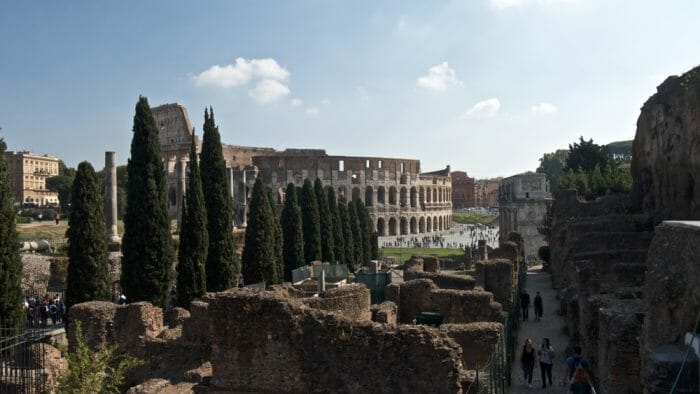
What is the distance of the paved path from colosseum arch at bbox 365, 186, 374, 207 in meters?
48.0

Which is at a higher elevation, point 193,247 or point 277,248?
point 193,247

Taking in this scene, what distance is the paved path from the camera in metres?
11.7

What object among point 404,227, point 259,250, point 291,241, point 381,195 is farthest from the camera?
point 404,227

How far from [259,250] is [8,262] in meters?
11.6

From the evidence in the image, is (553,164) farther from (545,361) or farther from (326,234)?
(545,361)

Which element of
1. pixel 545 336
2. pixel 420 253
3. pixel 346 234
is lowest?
pixel 420 253

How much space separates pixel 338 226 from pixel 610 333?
96.4 ft

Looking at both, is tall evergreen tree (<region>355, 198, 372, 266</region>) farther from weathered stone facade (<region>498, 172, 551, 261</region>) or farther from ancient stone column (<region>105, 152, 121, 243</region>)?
ancient stone column (<region>105, 152, 121, 243</region>)

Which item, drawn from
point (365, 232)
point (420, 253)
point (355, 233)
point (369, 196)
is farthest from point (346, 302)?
point (369, 196)

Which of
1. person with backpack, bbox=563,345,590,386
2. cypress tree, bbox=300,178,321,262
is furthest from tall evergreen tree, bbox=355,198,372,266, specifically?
person with backpack, bbox=563,345,590,386

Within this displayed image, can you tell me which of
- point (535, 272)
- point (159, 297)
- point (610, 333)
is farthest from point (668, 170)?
point (159, 297)

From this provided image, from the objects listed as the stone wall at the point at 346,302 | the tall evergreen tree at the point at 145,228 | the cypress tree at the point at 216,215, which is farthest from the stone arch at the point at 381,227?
the stone wall at the point at 346,302

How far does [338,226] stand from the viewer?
37188mm

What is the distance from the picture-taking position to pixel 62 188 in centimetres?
6850
